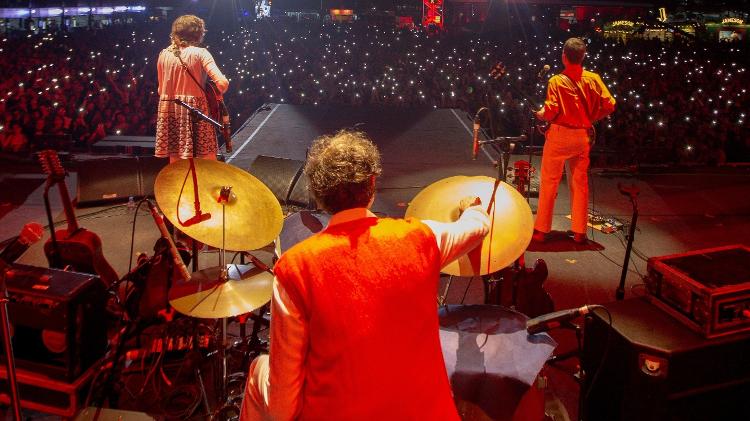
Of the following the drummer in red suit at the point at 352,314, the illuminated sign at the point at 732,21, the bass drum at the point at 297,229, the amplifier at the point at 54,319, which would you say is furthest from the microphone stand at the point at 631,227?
the illuminated sign at the point at 732,21

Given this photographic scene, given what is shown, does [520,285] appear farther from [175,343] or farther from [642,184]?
[642,184]

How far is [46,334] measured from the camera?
288cm

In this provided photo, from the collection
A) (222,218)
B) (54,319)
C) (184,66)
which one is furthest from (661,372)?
(184,66)

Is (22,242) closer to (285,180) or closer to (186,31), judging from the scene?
(186,31)

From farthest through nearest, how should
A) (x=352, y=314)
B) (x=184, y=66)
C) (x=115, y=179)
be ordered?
(x=115, y=179)
(x=184, y=66)
(x=352, y=314)

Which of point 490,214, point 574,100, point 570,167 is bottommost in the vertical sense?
point 570,167

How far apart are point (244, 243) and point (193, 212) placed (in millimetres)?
309

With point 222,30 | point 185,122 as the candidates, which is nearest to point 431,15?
point 222,30

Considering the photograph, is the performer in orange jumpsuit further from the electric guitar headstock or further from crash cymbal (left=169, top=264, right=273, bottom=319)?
the electric guitar headstock

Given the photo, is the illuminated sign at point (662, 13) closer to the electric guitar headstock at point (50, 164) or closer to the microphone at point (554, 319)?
the microphone at point (554, 319)

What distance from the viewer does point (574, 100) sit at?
16.4 feet

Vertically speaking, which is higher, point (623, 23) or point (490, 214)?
point (623, 23)

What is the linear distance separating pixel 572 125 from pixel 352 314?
406 cm

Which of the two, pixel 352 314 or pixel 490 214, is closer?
pixel 352 314
